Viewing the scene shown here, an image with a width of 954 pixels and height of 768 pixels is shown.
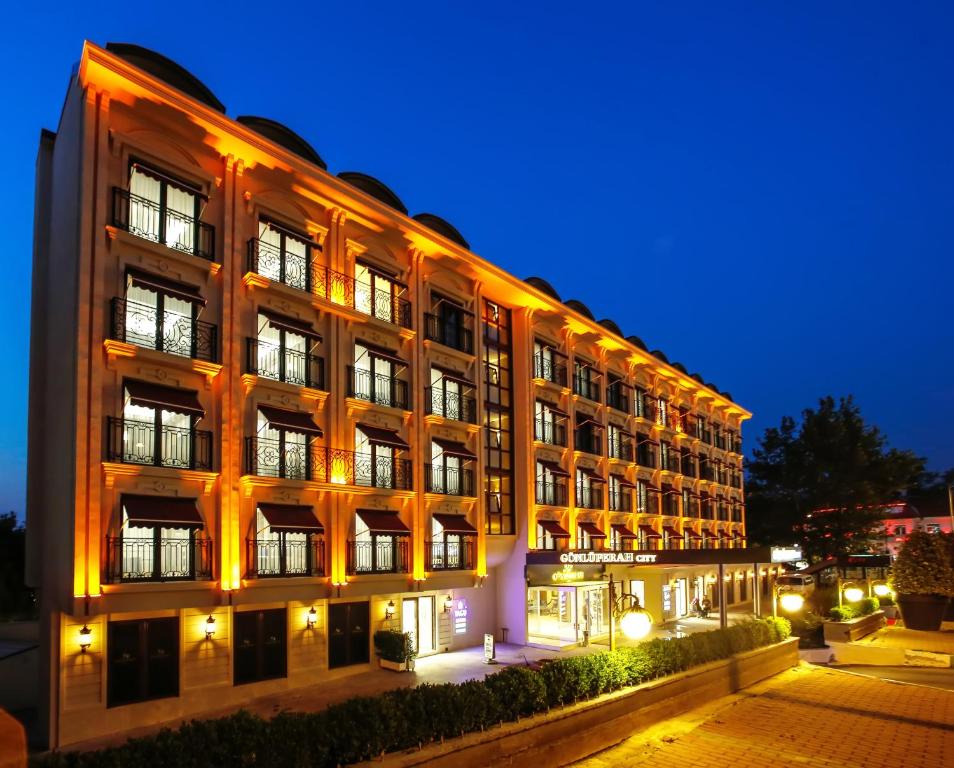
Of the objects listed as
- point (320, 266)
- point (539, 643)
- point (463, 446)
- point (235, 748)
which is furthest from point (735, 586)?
point (235, 748)

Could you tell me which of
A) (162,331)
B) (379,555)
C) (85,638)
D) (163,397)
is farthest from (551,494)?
(85,638)

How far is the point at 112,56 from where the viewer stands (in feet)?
58.2

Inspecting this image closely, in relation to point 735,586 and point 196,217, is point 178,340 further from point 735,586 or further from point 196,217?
point 735,586

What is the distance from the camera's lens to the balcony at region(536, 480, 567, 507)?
108 feet

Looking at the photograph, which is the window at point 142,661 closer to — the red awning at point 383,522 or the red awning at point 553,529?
the red awning at point 383,522

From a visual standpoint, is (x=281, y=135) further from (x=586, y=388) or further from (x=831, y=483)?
(x=831, y=483)

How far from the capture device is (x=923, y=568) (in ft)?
128

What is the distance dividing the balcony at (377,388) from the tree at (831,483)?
38.1 m

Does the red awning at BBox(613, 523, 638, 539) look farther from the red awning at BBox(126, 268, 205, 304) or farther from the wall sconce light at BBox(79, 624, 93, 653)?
the wall sconce light at BBox(79, 624, 93, 653)

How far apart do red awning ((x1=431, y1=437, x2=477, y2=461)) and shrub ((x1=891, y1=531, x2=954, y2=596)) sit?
2453cm

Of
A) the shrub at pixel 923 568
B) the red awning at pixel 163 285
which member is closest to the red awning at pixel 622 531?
the shrub at pixel 923 568

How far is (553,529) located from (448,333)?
9.52 m

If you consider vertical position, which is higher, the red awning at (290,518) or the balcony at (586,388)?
the balcony at (586,388)

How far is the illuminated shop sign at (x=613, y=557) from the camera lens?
23.5 metres
